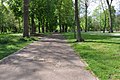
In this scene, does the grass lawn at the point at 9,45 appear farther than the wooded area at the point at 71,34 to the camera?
Yes

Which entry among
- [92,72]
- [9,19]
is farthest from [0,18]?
[92,72]

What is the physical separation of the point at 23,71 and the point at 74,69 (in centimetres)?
189

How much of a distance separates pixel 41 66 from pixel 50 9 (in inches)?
1792

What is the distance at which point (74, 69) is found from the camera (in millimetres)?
9773

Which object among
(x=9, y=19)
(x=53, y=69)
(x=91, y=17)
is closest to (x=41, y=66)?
(x=53, y=69)

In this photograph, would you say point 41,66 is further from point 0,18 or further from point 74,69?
point 0,18

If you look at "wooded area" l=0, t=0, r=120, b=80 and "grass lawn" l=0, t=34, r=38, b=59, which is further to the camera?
"grass lawn" l=0, t=34, r=38, b=59

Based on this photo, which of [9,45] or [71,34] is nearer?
[9,45]

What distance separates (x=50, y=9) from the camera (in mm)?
55375

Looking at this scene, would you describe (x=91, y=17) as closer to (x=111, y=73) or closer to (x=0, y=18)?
(x=0, y=18)

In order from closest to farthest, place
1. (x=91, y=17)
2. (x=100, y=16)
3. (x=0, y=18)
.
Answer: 1. (x=0, y=18)
2. (x=100, y=16)
3. (x=91, y=17)

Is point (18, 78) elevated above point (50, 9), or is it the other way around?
point (50, 9)

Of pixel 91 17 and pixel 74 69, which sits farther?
pixel 91 17

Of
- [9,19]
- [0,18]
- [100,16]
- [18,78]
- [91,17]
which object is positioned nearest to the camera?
[18,78]
